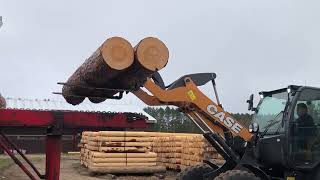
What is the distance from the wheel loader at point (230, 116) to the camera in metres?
9.13

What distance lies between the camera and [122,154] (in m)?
20.1

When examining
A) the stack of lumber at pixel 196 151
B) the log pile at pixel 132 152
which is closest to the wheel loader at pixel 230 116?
the stack of lumber at pixel 196 151

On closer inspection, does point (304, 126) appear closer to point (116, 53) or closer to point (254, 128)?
point (254, 128)

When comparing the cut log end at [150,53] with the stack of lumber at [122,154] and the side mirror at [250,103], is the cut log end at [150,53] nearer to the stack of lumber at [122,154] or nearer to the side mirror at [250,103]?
the side mirror at [250,103]

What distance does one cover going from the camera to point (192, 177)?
36.3ft

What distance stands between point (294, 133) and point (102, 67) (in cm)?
368

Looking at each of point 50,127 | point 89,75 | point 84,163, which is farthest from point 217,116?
point 84,163

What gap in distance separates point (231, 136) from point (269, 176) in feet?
3.49

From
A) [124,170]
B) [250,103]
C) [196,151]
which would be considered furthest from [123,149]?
[250,103]

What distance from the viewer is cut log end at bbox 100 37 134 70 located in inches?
343

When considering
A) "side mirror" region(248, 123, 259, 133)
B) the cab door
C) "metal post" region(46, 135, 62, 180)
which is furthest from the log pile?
"metal post" region(46, 135, 62, 180)

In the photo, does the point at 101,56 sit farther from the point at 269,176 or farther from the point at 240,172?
the point at 269,176

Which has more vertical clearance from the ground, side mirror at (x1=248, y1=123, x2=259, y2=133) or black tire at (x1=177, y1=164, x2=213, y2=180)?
side mirror at (x1=248, y1=123, x2=259, y2=133)

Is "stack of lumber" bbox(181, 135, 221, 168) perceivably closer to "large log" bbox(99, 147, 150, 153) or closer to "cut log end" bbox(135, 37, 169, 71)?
"large log" bbox(99, 147, 150, 153)
